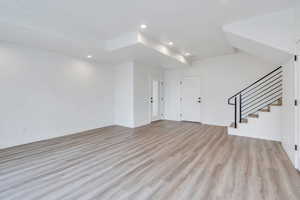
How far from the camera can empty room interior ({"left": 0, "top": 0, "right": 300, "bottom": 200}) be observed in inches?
89.4

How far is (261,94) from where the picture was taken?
5.38 metres

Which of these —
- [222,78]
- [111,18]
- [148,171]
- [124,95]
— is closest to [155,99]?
[124,95]

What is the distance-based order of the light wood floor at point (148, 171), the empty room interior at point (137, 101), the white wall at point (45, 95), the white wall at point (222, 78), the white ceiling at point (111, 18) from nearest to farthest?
the light wood floor at point (148, 171) < the empty room interior at point (137, 101) < the white ceiling at point (111, 18) < the white wall at point (45, 95) < the white wall at point (222, 78)

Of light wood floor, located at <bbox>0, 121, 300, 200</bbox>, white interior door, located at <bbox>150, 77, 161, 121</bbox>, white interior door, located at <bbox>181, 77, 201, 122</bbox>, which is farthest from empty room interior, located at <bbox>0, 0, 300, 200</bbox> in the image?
white interior door, located at <bbox>150, 77, 161, 121</bbox>

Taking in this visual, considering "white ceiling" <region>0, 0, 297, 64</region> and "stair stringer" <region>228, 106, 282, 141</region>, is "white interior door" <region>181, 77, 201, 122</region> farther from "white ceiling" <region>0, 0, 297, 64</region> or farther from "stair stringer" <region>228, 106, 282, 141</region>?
"white ceiling" <region>0, 0, 297, 64</region>

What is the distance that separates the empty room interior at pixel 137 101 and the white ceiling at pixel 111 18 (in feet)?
0.07

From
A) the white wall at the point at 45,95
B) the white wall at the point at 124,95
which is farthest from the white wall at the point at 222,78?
the white wall at the point at 45,95

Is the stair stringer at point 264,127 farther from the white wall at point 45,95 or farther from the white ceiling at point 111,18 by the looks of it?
the white wall at point 45,95

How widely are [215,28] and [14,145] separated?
561cm

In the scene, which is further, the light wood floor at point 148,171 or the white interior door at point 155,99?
the white interior door at point 155,99

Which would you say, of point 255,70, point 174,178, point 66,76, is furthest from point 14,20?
point 255,70

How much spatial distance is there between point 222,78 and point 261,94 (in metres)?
1.43

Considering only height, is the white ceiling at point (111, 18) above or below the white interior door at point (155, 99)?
above

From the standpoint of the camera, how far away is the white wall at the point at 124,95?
5.83 metres
